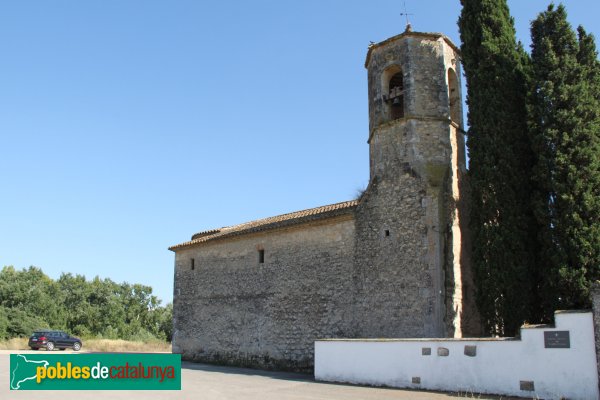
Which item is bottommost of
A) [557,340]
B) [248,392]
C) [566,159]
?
[248,392]

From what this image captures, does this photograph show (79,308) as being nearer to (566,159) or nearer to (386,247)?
(386,247)

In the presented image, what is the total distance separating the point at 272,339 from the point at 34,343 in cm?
1792

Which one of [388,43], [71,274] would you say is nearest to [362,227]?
[388,43]

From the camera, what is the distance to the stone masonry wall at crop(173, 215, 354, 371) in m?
17.5

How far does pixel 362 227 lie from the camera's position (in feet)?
56.3

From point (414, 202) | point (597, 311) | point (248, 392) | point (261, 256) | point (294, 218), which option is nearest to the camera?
point (597, 311)

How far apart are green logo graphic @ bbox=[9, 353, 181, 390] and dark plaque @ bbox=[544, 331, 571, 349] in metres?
8.03

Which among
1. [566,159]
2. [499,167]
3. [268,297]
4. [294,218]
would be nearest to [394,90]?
[499,167]

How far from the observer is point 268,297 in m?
19.5

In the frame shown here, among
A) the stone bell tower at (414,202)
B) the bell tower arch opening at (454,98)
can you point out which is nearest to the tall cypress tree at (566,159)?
the stone bell tower at (414,202)

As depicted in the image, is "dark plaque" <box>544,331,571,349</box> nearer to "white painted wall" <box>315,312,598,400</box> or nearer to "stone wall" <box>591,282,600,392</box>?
"white painted wall" <box>315,312,598,400</box>

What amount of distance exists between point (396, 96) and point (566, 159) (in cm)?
625

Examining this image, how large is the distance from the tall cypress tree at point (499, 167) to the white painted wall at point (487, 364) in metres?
2.52

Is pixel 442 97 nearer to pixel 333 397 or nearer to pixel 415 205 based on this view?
pixel 415 205
